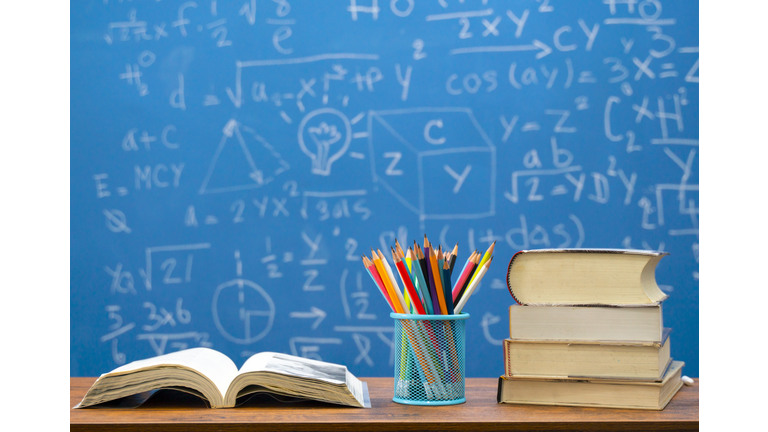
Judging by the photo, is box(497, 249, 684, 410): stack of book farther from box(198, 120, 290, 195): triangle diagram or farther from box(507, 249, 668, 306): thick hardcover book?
Answer: box(198, 120, 290, 195): triangle diagram

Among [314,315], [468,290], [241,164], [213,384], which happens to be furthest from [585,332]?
[241,164]

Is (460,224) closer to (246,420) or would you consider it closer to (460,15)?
(460,15)

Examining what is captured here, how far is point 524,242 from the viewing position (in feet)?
5.42

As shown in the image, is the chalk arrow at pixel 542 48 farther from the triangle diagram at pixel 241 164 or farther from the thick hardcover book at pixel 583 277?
the thick hardcover book at pixel 583 277

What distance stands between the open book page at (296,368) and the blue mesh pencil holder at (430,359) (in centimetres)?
8

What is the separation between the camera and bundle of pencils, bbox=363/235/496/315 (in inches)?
28.7

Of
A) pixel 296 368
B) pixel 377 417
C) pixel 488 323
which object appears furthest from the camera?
pixel 488 323

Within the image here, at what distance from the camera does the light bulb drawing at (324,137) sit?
66.3 inches

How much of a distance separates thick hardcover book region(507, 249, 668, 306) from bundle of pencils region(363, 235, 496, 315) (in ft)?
0.16

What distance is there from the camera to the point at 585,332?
70cm

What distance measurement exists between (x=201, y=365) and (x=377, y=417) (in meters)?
0.23

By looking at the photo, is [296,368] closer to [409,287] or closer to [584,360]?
[409,287]

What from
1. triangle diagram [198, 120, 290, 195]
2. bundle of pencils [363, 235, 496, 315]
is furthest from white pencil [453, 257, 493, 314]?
triangle diagram [198, 120, 290, 195]

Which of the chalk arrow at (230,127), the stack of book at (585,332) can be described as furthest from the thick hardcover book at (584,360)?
the chalk arrow at (230,127)
